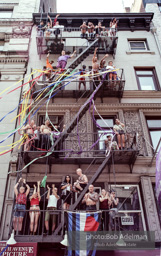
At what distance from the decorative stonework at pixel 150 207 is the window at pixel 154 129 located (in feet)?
7.45

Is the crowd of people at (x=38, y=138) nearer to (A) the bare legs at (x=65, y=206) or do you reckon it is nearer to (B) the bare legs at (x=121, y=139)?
(A) the bare legs at (x=65, y=206)

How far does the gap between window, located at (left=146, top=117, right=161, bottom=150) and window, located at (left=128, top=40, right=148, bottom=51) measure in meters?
5.89

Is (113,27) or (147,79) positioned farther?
(113,27)

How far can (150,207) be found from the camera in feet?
A: 30.6

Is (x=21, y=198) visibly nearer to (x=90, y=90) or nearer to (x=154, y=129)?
(x=90, y=90)

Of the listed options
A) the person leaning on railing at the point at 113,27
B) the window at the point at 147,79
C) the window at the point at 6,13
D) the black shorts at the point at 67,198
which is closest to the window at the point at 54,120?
the black shorts at the point at 67,198

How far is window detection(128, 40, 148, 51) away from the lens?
52.3ft

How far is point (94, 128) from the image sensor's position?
1201cm

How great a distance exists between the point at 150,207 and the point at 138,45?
11.2 meters

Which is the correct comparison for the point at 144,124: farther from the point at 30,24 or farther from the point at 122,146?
the point at 30,24

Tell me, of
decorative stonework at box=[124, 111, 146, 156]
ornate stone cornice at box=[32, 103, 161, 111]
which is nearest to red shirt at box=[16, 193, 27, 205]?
ornate stone cornice at box=[32, 103, 161, 111]

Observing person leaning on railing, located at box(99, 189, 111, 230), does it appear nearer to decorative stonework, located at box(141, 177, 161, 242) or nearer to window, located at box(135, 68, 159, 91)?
decorative stonework, located at box(141, 177, 161, 242)

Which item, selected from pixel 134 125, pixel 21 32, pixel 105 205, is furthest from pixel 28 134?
pixel 21 32

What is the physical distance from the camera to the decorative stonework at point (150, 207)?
885 cm
